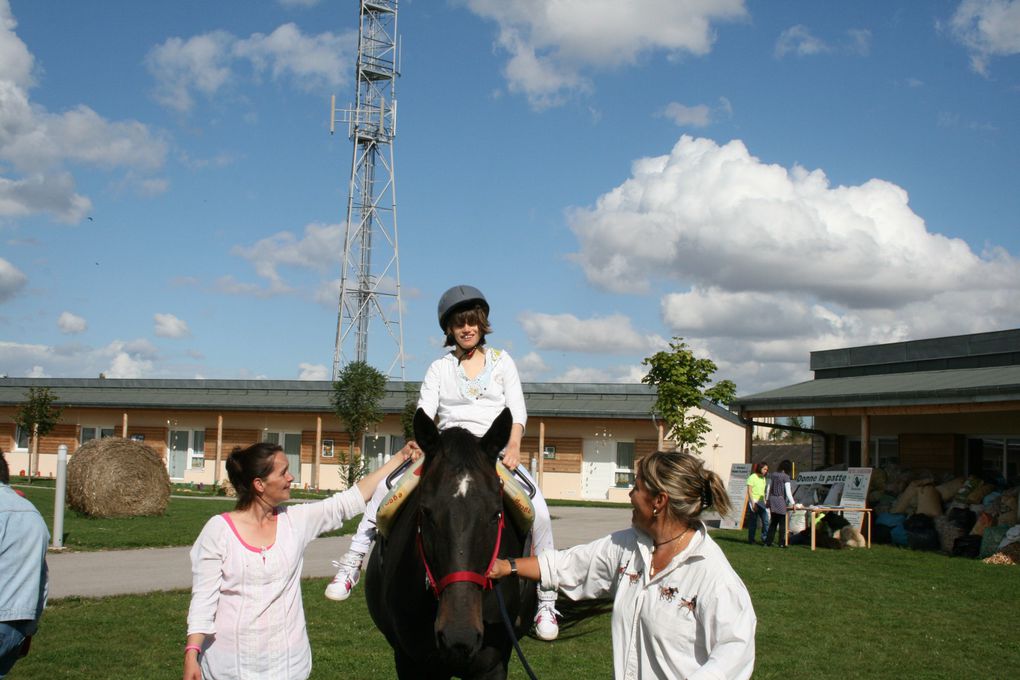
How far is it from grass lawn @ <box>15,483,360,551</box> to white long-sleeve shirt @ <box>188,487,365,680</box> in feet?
32.5

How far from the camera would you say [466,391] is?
486cm

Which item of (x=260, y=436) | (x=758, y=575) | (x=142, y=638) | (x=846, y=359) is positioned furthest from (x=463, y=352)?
(x=260, y=436)

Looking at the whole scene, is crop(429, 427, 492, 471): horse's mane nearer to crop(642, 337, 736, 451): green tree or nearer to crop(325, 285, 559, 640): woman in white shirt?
crop(325, 285, 559, 640): woman in white shirt

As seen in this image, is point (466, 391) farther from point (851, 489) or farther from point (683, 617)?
point (851, 489)

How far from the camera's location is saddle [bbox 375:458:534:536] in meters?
4.19

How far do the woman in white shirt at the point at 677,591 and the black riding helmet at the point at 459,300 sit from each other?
1798 millimetres

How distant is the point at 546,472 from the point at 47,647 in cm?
2690

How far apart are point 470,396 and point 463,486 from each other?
1.29m

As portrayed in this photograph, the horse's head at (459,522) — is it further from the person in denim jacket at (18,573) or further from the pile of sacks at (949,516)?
the pile of sacks at (949,516)

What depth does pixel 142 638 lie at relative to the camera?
26.3ft

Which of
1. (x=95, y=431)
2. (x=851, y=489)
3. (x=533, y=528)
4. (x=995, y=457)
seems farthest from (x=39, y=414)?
(x=533, y=528)

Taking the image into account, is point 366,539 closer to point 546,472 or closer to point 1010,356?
point 1010,356

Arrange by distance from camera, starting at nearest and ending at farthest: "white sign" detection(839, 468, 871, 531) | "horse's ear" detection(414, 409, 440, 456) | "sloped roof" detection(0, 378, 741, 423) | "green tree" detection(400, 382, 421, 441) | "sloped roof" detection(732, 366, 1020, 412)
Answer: "horse's ear" detection(414, 409, 440, 456)
"sloped roof" detection(732, 366, 1020, 412)
"white sign" detection(839, 468, 871, 531)
"green tree" detection(400, 382, 421, 441)
"sloped roof" detection(0, 378, 741, 423)

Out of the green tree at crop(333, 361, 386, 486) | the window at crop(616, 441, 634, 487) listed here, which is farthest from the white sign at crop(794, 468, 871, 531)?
the green tree at crop(333, 361, 386, 486)
